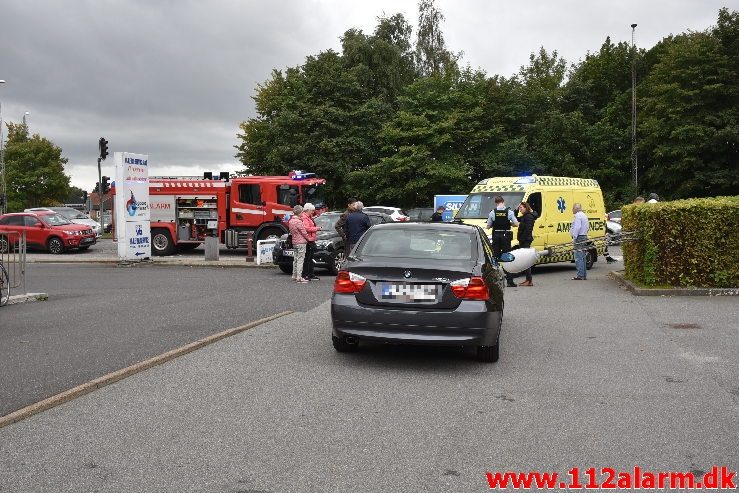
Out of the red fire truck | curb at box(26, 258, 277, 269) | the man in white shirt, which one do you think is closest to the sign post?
curb at box(26, 258, 277, 269)

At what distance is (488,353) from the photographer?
25.0ft

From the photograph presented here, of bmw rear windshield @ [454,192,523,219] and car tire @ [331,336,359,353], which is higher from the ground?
bmw rear windshield @ [454,192,523,219]

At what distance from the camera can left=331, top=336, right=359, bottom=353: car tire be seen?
8002 millimetres

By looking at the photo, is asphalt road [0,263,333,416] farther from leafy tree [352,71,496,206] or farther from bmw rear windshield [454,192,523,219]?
leafy tree [352,71,496,206]

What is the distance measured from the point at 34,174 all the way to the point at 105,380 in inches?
2920

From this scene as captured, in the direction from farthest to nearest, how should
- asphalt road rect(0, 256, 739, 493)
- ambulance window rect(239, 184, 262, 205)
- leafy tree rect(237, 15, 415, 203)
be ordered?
leafy tree rect(237, 15, 415, 203)
ambulance window rect(239, 184, 262, 205)
asphalt road rect(0, 256, 739, 493)

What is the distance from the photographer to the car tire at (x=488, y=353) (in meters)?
7.60

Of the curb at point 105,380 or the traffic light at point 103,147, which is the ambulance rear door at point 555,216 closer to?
the curb at point 105,380

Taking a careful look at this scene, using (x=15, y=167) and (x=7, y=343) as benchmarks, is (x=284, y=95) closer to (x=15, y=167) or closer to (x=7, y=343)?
(x=15, y=167)

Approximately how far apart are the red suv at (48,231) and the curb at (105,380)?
2146 centimetres

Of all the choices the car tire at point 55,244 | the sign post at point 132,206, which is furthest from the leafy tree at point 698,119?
the car tire at point 55,244

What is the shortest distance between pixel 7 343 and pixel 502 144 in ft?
147

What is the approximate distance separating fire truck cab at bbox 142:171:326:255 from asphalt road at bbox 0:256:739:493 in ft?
52.8

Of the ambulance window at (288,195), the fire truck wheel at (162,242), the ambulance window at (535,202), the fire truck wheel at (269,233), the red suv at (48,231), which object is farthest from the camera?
the red suv at (48,231)
